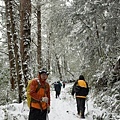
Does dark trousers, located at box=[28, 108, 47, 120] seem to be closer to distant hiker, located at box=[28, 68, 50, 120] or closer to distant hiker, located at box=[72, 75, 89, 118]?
distant hiker, located at box=[28, 68, 50, 120]

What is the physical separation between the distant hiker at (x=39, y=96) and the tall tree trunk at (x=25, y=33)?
4.19 meters

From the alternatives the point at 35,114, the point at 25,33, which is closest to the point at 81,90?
A: the point at 25,33

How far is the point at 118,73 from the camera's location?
10.6m

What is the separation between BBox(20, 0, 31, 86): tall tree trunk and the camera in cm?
997

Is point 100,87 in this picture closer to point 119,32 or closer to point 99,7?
point 119,32

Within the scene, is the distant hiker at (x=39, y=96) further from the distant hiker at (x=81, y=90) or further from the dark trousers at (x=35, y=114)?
the distant hiker at (x=81, y=90)

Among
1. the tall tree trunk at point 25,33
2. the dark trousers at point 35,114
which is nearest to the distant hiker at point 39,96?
the dark trousers at point 35,114

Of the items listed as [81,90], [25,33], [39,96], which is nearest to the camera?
[39,96]

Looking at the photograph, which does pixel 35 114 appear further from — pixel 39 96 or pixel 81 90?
pixel 81 90

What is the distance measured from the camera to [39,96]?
6203 mm

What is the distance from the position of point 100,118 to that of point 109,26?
3.60 meters

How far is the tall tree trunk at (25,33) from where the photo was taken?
9.97 meters

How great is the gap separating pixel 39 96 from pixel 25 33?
176 inches

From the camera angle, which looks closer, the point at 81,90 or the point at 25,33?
the point at 25,33
